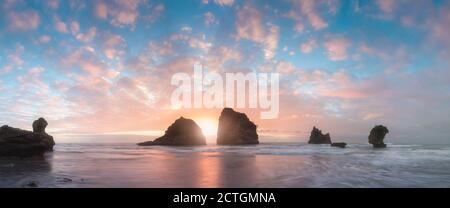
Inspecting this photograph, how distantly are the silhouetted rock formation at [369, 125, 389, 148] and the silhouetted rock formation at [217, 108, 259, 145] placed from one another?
64122 mm

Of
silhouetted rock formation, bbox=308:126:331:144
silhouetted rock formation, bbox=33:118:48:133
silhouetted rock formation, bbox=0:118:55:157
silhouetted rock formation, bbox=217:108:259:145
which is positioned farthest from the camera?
silhouetted rock formation, bbox=308:126:331:144

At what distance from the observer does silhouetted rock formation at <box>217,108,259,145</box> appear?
5625 inches

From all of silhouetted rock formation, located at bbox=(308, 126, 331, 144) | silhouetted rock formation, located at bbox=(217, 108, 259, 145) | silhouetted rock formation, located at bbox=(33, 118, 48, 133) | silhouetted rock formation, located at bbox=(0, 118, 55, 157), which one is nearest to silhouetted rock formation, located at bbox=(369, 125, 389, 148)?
silhouetted rock formation, located at bbox=(308, 126, 331, 144)

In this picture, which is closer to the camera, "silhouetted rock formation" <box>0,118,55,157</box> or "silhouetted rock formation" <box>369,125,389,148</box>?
"silhouetted rock formation" <box>0,118,55,157</box>

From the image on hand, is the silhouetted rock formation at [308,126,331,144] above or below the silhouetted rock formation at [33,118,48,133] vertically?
below

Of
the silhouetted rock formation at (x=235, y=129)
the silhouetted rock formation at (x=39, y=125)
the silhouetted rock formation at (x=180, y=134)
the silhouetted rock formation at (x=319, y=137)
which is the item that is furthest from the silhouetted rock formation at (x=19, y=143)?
the silhouetted rock formation at (x=319, y=137)

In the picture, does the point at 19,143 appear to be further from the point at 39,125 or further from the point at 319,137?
the point at 319,137

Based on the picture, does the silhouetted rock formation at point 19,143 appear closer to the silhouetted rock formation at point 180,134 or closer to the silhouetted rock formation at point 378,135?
the silhouetted rock formation at point 180,134

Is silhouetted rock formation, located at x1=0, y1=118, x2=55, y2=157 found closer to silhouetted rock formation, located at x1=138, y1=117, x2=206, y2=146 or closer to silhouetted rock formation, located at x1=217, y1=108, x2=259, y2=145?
silhouetted rock formation, located at x1=138, y1=117, x2=206, y2=146
